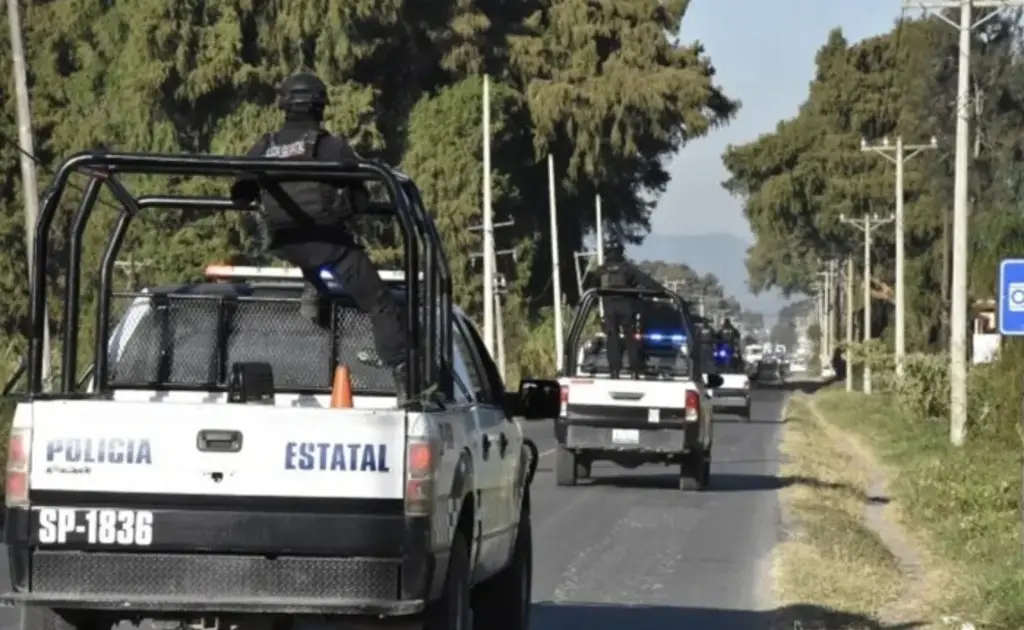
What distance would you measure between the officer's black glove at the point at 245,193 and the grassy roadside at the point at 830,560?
17.2ft

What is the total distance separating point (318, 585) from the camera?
8320 millimetres

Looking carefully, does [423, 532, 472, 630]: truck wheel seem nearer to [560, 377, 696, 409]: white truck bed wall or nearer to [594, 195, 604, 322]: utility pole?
[560, 377, 696, 409]: white truck bed wall

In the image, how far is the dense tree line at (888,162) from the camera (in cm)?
6975

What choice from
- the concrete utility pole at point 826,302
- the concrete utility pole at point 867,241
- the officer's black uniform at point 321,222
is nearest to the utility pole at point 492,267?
the concrete utility pole at point 867,241

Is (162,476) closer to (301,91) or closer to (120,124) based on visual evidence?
(301,91)

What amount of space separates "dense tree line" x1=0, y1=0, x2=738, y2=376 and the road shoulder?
19745 millimetres

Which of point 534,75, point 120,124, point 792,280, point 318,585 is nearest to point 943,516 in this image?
point 318,585

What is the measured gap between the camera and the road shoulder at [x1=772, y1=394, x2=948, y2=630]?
14180 millimetres

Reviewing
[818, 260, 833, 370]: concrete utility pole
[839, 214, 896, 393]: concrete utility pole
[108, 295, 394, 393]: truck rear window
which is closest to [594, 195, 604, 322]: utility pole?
[839, 214, 896, 393]: concrete utility pole

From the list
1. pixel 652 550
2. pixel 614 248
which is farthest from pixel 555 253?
pixel 652 550

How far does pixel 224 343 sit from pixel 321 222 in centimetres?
157

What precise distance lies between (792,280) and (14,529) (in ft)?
323

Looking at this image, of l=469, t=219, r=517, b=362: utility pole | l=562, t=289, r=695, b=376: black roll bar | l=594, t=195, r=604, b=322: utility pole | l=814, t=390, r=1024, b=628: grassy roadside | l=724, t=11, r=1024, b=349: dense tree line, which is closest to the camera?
l=814, t=390, r=1024, b=628: grassy roadside

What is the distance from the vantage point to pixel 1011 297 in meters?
17.7
